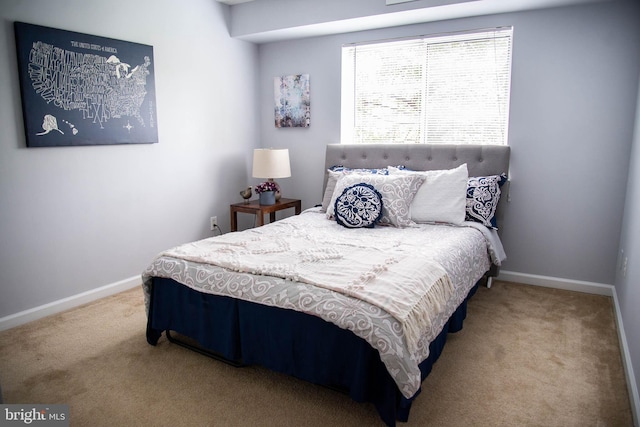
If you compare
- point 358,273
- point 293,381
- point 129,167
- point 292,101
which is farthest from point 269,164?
point 293,381

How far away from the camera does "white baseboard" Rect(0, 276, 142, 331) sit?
9.07ft

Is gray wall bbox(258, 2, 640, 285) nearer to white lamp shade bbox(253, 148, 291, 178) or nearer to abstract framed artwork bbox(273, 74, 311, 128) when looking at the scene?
abstract framed artwork bbox(273, 74, 311, 128)

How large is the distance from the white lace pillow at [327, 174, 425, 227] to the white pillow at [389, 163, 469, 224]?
0.20ft

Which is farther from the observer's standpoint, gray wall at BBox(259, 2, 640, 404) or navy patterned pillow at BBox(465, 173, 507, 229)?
navy patterned pillow at BBox(465, 173, 507, 229)

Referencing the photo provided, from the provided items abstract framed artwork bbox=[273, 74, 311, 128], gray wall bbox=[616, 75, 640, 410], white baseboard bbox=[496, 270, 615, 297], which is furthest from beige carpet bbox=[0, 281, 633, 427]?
abstract framed artwork bbox=[273, 74, 311, 128]

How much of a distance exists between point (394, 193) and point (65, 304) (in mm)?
2454

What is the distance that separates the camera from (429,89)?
3783 millimetres

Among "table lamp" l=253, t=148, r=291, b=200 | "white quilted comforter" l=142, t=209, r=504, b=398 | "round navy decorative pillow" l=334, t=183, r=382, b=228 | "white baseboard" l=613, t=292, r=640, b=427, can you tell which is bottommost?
"white baseboard" l=613, t=292, r=640, b=427

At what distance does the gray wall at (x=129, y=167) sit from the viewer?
2.73 meters

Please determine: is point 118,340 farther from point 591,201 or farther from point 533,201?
point 591,201

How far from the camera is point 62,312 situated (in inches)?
119

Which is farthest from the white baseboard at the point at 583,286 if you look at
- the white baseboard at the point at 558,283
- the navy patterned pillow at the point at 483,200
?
the navy patterned pillow at the point at 483,200

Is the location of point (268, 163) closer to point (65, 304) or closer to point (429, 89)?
point (429, 89)

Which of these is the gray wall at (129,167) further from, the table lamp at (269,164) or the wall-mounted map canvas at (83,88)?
the table lamp at (269,164)
